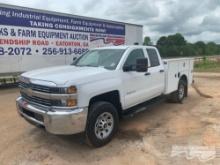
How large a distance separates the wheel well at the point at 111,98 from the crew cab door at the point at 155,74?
1.24m

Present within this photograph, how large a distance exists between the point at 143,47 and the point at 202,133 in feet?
8.07

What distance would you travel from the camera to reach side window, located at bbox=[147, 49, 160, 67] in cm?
646

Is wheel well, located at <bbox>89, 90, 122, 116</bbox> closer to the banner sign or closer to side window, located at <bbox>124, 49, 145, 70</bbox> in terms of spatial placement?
side window, located at <bbox>124, 49, 145, 70</bbox>

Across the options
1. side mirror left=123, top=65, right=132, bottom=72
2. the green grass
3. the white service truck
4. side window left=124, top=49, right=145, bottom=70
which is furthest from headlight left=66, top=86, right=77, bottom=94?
the green grass

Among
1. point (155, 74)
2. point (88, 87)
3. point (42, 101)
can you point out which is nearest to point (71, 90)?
point (88, 87)

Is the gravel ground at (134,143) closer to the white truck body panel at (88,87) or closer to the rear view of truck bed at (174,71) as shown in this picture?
the white truck body panel at (88,87)

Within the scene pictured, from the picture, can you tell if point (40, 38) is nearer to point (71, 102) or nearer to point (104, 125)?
point (104, 125)

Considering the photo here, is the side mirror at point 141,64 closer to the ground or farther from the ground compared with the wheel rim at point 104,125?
farther from the ground

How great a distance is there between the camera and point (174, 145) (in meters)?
4.71

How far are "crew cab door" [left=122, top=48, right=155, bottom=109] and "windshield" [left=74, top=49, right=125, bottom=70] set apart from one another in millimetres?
244

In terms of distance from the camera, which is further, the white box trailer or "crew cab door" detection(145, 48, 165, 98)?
the white box trailer

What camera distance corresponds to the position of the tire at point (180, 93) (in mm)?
8031

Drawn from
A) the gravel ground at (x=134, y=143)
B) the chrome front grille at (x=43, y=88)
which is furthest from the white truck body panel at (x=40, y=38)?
the chrome front grille at (x=43, y=88)

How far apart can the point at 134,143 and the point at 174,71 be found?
3.34m
